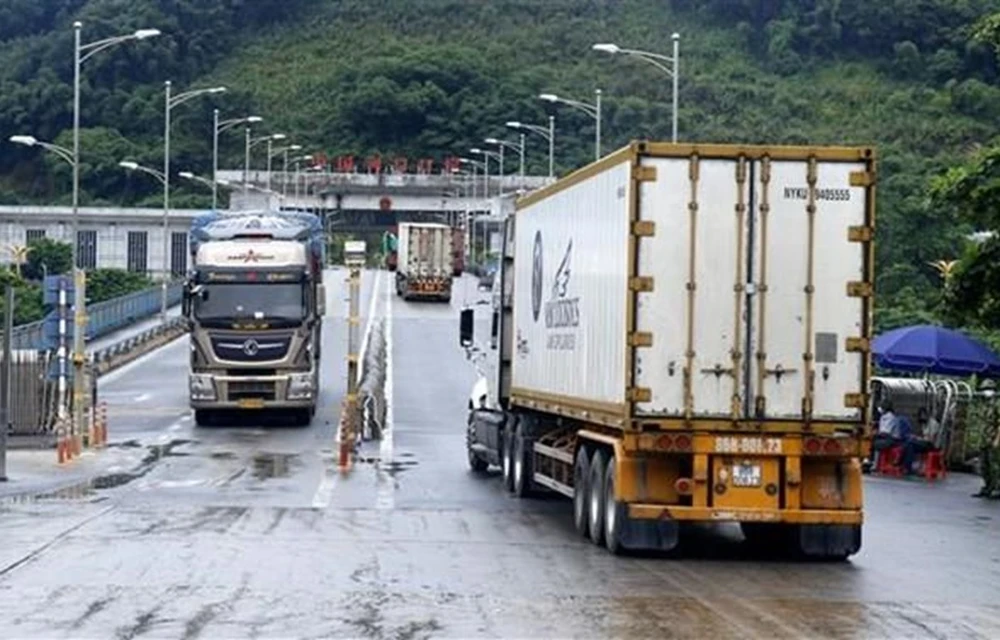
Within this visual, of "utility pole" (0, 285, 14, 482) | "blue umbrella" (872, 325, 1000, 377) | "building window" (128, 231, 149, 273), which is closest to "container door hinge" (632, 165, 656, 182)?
"utility pole" (0, 285, 14, 482)

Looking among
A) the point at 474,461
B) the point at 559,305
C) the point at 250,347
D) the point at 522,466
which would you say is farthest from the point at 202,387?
the point at 559,305

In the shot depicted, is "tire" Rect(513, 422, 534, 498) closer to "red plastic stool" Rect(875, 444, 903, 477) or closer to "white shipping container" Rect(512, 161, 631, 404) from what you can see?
"white shipping container" Rect(512, 161, 631, 404)

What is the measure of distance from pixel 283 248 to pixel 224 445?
189 inches

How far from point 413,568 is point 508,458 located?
9687mm

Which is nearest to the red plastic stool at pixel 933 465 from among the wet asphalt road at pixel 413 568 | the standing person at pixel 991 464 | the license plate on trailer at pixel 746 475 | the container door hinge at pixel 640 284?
the wet asphalt road at pixel 413 568

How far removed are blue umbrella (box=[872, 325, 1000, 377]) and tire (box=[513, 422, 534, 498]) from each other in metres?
12.5

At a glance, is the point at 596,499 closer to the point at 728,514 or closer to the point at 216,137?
the point at 728,514

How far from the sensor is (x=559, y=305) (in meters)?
23.2

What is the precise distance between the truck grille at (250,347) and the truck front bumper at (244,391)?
1.40ft

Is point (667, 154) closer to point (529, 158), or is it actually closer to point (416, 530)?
point (416, 530)

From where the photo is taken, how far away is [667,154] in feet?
63.4

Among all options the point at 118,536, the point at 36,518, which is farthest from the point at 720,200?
the point at 36,518

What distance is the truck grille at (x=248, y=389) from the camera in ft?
131

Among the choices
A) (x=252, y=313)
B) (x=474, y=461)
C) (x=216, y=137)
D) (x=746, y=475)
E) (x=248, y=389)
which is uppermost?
(x=216, y=137)
